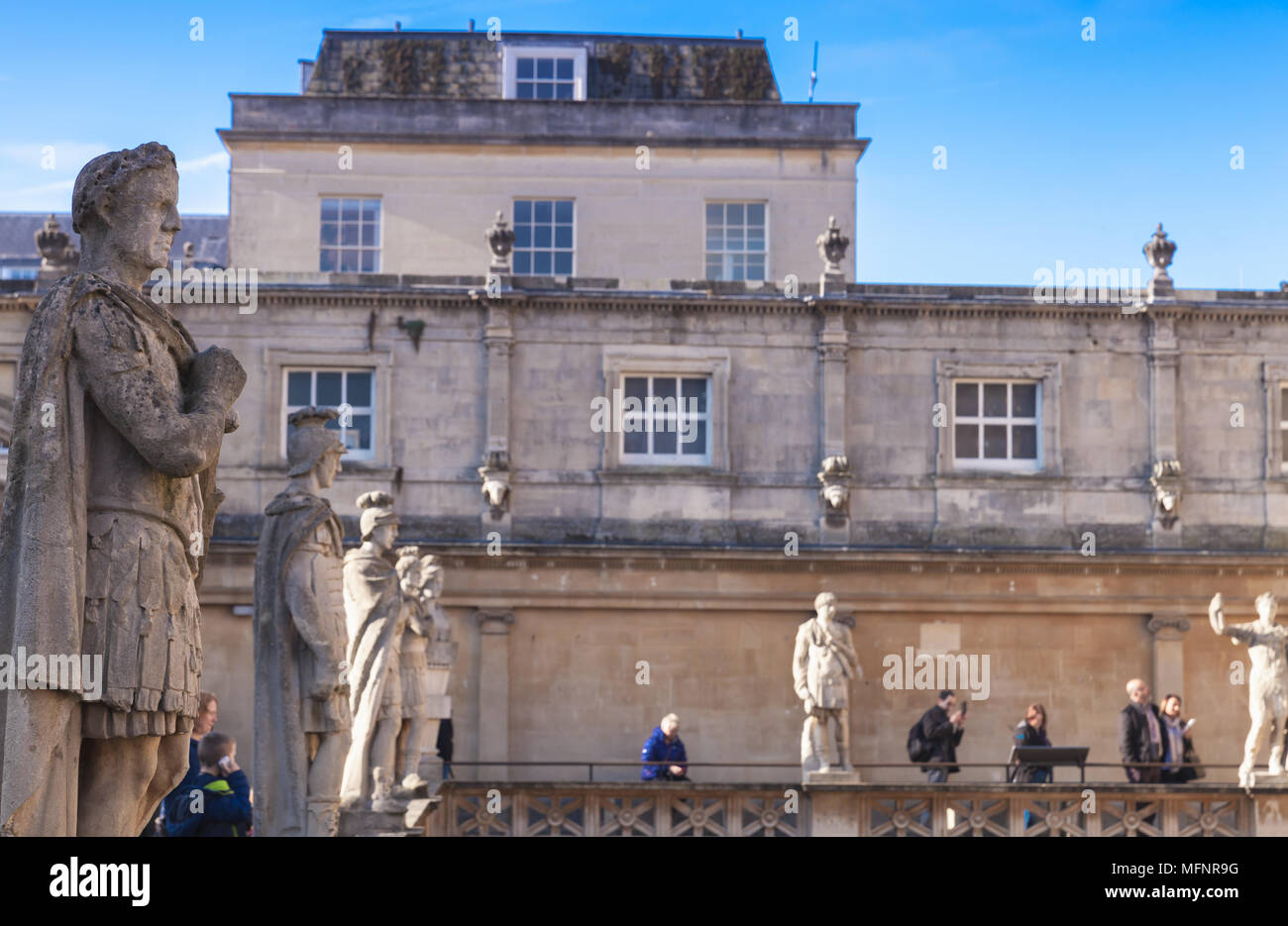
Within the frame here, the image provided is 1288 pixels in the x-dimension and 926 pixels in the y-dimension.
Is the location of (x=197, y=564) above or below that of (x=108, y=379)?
below

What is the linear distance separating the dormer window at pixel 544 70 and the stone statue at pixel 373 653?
2425 centimetres

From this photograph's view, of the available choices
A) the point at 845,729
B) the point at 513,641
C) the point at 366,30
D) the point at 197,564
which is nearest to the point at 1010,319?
the point at 513,641

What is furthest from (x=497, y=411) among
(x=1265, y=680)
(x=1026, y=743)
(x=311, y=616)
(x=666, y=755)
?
(x=311, y=616)

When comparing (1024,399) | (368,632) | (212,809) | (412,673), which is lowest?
(212,809)

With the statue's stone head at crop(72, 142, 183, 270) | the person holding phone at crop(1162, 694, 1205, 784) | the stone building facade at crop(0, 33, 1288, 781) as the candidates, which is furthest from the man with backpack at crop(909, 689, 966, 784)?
the statue's stone head at crop(72, 142, 183, 270)

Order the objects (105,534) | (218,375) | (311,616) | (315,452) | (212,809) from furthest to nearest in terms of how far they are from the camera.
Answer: (315,452), (212,809), (311,616), (218,375), (105,534)

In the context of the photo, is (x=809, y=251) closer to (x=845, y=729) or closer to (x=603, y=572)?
(x=603, y=572)

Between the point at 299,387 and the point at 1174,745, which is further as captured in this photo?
the point at 299,387

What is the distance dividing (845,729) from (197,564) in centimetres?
1678

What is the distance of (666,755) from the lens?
23.7 m

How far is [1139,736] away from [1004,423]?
999 cm

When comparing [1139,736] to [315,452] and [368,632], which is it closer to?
[368,632]

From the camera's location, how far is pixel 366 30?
38.6 meters

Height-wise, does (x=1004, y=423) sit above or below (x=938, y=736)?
above
